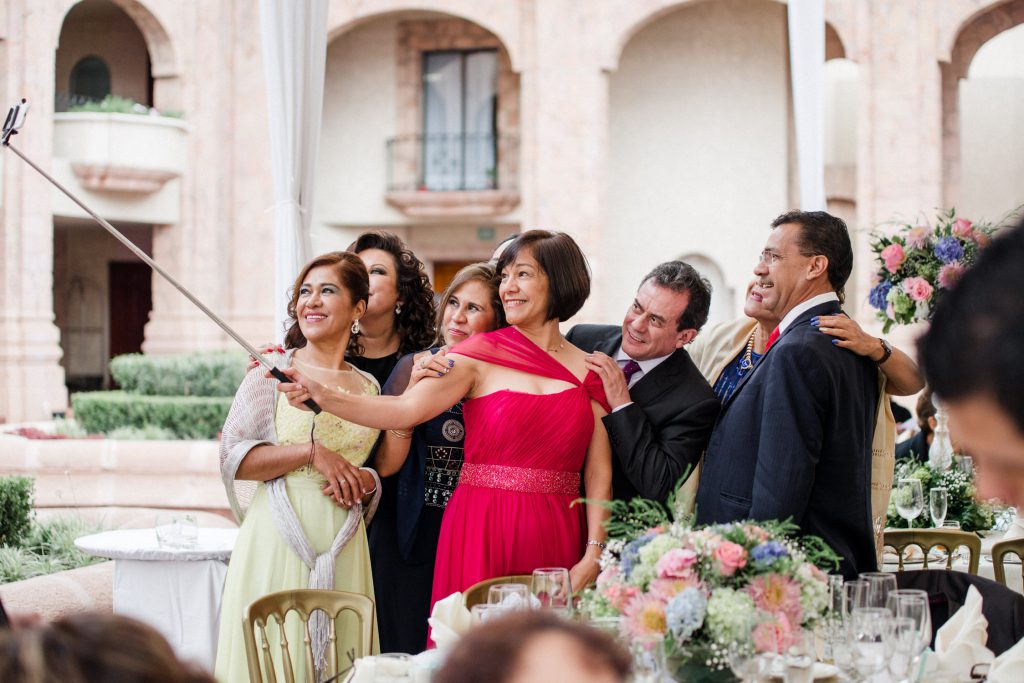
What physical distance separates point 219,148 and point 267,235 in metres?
1.56

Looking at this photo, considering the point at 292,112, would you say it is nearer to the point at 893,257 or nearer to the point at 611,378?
the point at 611,378

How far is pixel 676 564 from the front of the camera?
2396 millimetres

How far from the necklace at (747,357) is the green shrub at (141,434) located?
Result: 927 cm

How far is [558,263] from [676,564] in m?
1.34

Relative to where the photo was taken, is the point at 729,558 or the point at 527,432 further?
the point at 527,432

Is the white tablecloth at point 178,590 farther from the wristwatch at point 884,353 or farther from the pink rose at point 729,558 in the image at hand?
Answer: the pink rose at point 729,558

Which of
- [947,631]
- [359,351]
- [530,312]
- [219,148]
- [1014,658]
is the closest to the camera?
[1014,658]

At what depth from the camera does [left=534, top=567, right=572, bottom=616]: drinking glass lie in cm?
269

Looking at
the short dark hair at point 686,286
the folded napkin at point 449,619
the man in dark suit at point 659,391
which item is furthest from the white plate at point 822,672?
the short dark hair at point 686,286

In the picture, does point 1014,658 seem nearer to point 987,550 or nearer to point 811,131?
point 987,550

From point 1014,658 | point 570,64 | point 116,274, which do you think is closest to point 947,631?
point 1014,658

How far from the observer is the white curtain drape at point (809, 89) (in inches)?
249

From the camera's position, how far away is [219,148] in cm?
1884

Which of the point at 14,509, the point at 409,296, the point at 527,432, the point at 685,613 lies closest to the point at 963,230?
the point at 409,296
